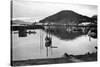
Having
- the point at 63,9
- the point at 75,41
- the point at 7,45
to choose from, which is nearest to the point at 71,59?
the point at 75,41

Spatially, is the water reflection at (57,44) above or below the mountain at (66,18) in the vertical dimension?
below

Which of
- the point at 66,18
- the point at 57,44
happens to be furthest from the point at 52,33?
the point at 66,18

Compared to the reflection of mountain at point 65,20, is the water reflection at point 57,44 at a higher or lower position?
lower

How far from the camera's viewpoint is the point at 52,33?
2039 millimetres

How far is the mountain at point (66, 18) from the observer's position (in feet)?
6.66

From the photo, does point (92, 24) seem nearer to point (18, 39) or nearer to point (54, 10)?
point (54, 10)

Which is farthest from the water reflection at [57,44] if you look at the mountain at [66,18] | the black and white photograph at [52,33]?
the mountain at [66,18]

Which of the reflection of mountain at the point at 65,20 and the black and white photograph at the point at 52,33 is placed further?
the reflection of mountain at the point at 65,20

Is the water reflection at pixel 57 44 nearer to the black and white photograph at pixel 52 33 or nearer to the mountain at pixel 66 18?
the black and white photograph at pixel 52 33

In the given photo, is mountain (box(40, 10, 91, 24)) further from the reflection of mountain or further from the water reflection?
the water reflection

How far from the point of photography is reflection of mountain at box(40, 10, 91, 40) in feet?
6.69

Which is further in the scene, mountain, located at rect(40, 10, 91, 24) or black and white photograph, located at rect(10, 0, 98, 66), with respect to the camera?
mountain, located at rect(40, 10, 91, 24)

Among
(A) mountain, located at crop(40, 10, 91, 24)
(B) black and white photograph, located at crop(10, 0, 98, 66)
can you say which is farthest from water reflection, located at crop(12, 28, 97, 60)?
(A) mountain, located at crop(40, 10, 91, 24)

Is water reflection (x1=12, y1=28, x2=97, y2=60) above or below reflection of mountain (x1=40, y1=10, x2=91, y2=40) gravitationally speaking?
below
